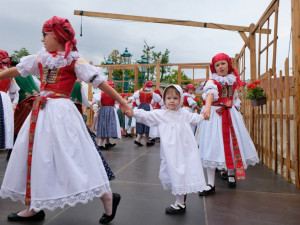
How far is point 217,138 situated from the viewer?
3266mm

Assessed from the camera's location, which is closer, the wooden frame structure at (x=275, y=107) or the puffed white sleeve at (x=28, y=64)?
the puffed white sleeve at (x=28, y=64)

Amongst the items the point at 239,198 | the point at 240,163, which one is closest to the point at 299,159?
the point at 240,163

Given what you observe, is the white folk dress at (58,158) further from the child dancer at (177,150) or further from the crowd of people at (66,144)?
the child dancer at (177,150)

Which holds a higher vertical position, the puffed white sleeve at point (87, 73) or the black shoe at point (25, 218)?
the puffed white sleeve at point (87, 73)

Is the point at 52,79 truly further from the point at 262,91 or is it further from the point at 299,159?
the point at 262,91

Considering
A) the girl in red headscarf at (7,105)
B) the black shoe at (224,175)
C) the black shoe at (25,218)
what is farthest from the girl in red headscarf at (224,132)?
the girl in red headscarf at (7,105)

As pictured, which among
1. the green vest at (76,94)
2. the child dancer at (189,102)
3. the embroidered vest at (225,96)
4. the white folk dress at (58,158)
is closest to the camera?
the white folk dress at (58,158)

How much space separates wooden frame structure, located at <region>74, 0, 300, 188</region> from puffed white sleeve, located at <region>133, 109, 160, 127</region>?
1801 millimetres

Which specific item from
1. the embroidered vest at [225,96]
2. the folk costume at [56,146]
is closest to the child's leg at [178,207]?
the folk costume at [56,146]

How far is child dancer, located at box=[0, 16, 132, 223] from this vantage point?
186 centimetres

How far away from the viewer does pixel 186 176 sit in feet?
7.78

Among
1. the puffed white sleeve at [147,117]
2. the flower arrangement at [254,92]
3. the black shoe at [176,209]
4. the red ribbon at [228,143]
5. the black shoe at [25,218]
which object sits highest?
the flower arrangement at [254,92]

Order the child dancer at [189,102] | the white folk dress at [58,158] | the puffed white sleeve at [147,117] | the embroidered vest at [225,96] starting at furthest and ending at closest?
the child dancer at [189,102] → the embroidered vest at [225,96] → the puffed white sleeve at [147,117] → the white folk dress at [58,158]

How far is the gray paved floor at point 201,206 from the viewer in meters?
2.24
